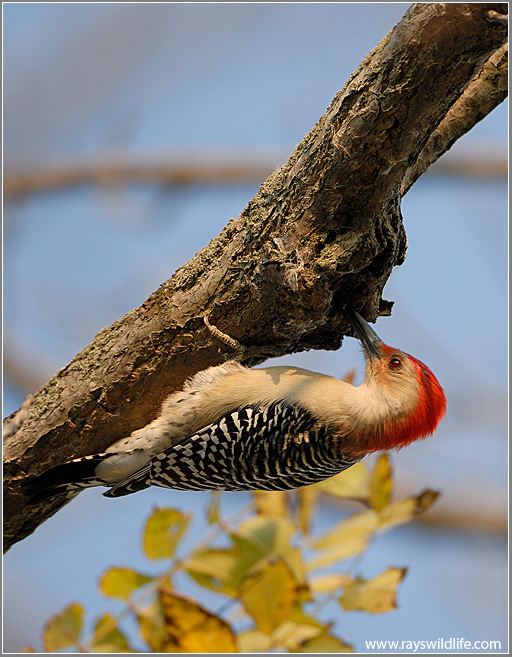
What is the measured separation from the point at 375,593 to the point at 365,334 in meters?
1.52

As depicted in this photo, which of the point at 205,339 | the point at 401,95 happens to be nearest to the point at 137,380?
the point at 205,339

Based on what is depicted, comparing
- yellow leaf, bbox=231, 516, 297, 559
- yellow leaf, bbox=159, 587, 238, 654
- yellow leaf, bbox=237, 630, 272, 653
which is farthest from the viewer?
yellow leaf, bbox=231, 516, 297, 559

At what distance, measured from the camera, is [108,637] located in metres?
2.85

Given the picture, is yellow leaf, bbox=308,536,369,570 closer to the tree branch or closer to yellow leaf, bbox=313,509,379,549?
yellow leaf, bbox=313,509,379,549

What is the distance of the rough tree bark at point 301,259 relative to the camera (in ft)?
8.99

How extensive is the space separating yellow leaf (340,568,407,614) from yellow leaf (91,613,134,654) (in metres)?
0.96

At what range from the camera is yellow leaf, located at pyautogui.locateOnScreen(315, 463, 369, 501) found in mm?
3514

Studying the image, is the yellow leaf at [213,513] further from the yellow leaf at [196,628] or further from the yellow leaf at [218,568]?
the yellow leaf at [196,628]

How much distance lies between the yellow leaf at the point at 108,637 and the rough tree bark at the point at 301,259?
3.53 ft

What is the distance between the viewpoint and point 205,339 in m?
3.56

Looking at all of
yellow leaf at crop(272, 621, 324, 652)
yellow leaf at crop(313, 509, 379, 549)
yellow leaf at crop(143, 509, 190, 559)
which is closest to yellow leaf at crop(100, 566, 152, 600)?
yellow leaf at crop(143, 509, 190, 559)

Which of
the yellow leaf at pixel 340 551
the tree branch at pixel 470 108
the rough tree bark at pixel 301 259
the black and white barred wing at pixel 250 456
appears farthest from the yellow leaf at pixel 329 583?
the tree branch at pixel 470 108

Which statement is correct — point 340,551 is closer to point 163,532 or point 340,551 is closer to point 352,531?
point 352,531

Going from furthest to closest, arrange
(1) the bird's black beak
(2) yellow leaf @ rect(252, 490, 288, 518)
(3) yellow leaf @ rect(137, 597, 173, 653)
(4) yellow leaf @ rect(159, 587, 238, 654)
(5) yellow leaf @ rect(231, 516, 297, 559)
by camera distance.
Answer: (1) the bird's black beak → (2) yellow leaf @ rect(252, 490, 288, 518) → (5) yellow leaf @ rect(231, 516, 297, 559) → (3) yellow leaf @ rect(137, 597, 173, 653) → (4) yellow leaf @ rect(159, 587, 238, 654)
